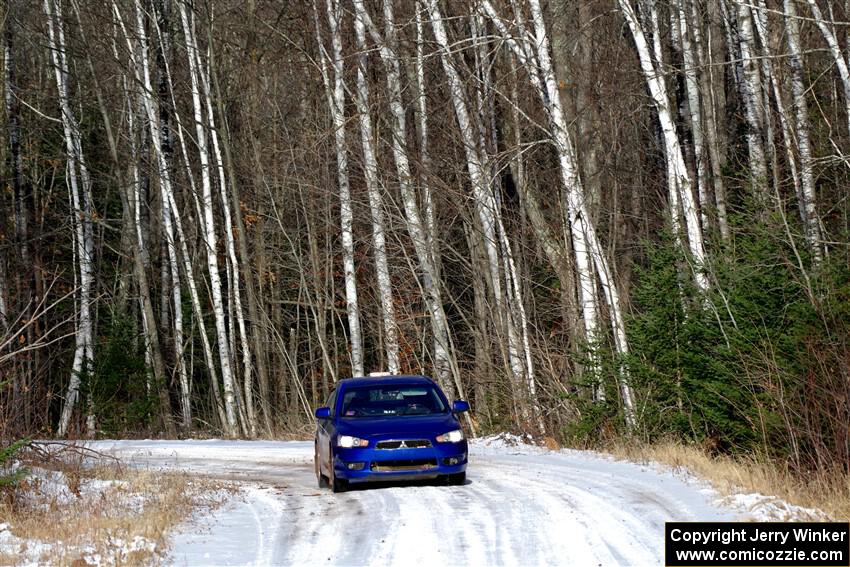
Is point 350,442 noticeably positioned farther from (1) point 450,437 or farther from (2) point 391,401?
(2) point 391,401

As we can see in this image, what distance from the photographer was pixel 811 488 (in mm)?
13133

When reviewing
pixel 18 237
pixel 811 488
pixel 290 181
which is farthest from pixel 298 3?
A: pixel 811 488

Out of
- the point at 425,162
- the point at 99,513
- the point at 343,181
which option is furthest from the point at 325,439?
the point at 343,181

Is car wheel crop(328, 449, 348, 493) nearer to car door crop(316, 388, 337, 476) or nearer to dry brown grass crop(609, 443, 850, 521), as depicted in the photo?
car door crop(316, 388, 337, 476)

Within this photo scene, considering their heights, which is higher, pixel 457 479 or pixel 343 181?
pixel 343 181

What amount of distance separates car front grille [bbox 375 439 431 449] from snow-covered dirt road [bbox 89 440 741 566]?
20.7 inches

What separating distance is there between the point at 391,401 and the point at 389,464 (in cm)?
151

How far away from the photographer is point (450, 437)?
1517 cm

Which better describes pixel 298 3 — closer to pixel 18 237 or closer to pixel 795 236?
pixel 18 237

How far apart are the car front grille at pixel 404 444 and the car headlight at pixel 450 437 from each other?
0.19 metres

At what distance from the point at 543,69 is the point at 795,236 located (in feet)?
18.8

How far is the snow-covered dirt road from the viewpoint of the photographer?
1028cm

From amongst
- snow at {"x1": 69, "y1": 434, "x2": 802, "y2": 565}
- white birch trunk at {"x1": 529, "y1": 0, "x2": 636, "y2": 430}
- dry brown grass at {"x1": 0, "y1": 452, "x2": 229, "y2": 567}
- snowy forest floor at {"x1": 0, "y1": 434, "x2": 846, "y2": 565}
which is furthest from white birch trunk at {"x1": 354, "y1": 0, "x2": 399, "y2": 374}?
dry brown grass at {"x1": 0, "y1": 452, "x2": 229, "y2": 567}

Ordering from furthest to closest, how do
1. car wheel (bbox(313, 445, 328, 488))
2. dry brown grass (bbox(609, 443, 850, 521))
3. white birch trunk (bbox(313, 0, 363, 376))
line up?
white birch trunk (bbox(313, 0, 363, 376)), car wheel (bbox(313, 445, 328, 488)), dry brown grass (bbox(609, 443, 850, 521))
